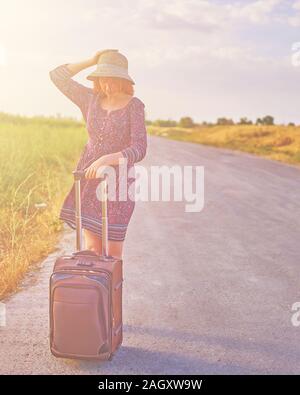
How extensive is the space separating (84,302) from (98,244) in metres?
0.70

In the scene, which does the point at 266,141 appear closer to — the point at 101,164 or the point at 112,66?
the point at 112,66

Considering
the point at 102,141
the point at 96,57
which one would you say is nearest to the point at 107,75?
the point at 96,57

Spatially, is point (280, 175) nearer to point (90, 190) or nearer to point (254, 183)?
point (254, 183)

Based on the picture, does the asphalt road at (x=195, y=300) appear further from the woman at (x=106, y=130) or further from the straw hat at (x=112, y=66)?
the straw hat at (x=112, y=66)

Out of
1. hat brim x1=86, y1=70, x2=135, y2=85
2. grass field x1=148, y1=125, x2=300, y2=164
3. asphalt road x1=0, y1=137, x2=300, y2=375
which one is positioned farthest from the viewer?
grass field x1=148, y1=125, x2=300, y2=164

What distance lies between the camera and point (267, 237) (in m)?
8.88

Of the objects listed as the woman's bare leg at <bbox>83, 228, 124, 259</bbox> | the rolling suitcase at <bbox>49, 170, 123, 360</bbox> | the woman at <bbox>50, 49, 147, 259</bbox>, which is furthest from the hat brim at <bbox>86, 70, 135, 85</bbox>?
the woman's bare leg at <bbox>83, 228, 124, 259</bbox>

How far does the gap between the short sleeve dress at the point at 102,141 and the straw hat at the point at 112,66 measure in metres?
0.20

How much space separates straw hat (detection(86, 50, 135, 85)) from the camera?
14.4 feet

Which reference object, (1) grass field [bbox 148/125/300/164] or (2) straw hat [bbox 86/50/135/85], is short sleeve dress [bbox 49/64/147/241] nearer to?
(2) straw hat [bbox 86/50/135/85]

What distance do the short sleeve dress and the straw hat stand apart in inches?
7.9

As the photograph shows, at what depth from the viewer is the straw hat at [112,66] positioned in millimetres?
4387

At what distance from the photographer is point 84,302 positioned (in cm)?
419
